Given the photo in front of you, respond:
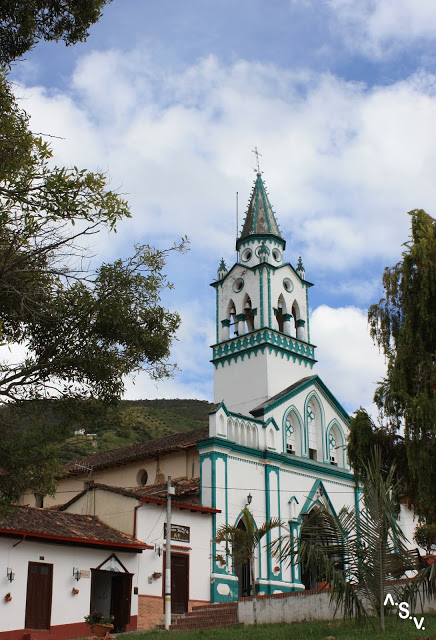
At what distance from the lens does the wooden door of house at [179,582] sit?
84.1ft

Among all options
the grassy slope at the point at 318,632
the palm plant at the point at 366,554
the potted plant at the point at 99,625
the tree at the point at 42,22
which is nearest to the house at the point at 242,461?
the potted plant at the point at 99,625

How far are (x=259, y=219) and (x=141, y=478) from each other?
46.8 feet

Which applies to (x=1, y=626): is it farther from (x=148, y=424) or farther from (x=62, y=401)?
(x=148, y=424)

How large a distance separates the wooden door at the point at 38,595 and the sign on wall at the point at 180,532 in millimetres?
4819

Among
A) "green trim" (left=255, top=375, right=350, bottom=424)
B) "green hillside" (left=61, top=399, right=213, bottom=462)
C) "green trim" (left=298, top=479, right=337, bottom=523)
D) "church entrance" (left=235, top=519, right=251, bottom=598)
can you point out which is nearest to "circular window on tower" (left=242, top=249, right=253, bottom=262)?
"green trim" (left=255, top=375, right=350, bottom=424)

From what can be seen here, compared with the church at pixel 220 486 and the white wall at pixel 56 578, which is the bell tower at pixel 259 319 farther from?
the white wall at pixel 56 578

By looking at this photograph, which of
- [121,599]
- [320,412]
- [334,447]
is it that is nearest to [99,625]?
[121,599]

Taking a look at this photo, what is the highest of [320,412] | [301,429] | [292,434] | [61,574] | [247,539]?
[320,412]

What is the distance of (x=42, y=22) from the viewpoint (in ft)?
39.1

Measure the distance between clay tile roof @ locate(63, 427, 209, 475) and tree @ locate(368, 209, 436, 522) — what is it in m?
12.0

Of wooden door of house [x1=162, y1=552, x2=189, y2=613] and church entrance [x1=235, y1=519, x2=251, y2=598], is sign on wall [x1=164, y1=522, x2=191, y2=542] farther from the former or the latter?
church entrance [x1=235, y1=519, x2=251, y2=598]

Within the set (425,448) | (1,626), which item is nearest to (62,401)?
(425,448)

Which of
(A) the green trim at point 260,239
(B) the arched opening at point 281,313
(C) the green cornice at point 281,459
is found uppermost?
(A) the green trim at point 260,239

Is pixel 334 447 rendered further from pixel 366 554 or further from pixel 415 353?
pixel 366 554
